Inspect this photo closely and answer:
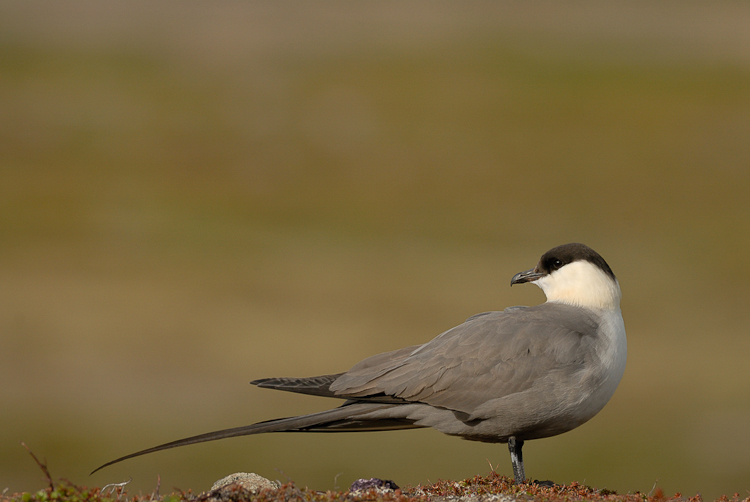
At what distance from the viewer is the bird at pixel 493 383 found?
655 cm

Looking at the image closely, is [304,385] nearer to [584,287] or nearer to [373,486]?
[373,486]

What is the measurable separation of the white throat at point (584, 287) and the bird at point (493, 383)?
12cm

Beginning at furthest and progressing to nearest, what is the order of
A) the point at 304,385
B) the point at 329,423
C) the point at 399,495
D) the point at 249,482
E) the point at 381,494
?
Result: the point at 304,385
the point at 329,423
the point at 249,482
the point at 381,494
the point at 399,495

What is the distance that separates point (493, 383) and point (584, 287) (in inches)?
56.6

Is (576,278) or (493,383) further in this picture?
(576,278)

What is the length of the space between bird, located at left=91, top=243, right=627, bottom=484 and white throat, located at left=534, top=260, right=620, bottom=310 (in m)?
0.12

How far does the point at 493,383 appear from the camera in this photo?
21.8ft

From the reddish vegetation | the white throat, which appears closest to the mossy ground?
the reddish vegetation

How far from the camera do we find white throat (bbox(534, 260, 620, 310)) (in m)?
7.35

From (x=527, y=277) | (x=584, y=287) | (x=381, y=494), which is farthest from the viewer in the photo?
(x=527, y=277)

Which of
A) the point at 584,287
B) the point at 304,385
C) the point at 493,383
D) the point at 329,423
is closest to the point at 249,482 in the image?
the point at 329,423

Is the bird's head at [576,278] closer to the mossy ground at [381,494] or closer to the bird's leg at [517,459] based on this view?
the bird's leg at [517,459]

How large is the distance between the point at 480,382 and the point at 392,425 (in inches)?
37.5

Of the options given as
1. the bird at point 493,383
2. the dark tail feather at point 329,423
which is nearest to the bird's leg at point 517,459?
the bird at point 493,383
